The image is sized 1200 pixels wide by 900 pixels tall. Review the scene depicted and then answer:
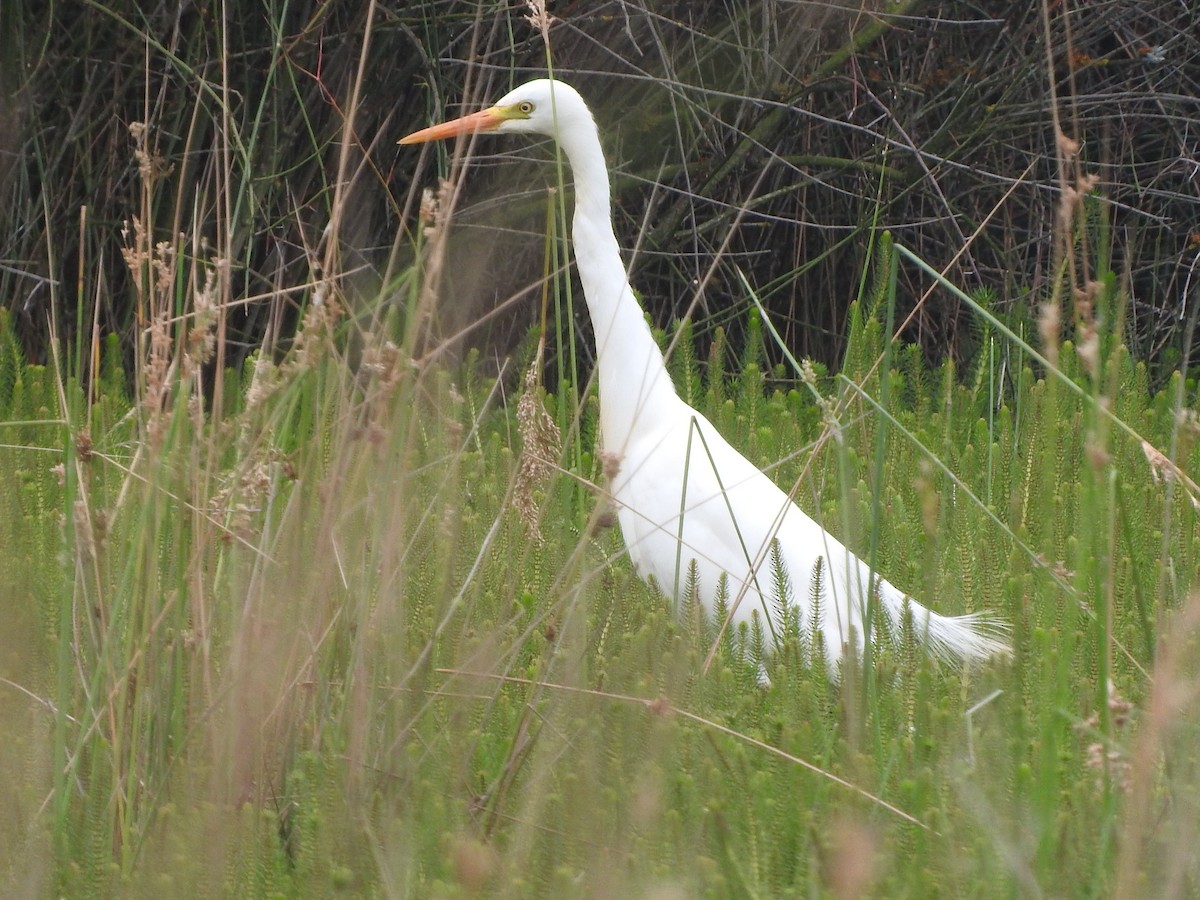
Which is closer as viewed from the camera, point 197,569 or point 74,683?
point 197,569

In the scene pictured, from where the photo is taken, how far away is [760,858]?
1495 millimetres

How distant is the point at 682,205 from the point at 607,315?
1969 mm

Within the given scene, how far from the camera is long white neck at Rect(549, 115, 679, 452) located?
112 inches

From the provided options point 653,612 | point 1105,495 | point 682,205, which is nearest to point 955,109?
point 682,205

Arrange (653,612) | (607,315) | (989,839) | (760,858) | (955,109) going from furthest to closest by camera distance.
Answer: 1. (955,109)
2. (607,315)
3. (653,612)
4. (760,858)
5. (989,839)

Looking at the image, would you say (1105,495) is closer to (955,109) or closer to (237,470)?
(237,470)

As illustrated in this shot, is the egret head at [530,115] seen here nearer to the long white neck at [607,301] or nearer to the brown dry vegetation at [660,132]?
the long white neck at [607,301]

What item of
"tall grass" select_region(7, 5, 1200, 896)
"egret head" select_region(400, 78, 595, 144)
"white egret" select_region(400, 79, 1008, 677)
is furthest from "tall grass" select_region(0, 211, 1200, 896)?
"egret head" select_region(400, 78, 595, 144)

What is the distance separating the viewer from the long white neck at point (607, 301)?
285 cm

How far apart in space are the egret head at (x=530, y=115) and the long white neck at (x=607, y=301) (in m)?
0.02

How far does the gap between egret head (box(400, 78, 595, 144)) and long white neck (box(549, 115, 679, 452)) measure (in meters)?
0.02

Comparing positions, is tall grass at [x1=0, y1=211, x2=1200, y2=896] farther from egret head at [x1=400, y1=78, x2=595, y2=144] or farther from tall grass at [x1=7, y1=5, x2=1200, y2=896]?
egret head at [x1=400, y1=78, x2=595, y2=144]

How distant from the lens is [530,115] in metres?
2.95

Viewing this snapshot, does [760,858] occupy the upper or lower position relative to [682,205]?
lower
